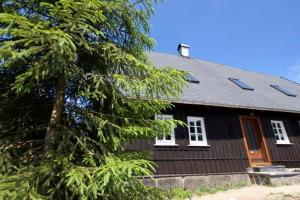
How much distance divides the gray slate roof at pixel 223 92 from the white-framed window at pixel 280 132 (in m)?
0.85

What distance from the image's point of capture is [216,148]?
10.7m

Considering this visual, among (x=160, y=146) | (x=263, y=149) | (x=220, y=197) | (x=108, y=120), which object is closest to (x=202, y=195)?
(x=220, y=197)

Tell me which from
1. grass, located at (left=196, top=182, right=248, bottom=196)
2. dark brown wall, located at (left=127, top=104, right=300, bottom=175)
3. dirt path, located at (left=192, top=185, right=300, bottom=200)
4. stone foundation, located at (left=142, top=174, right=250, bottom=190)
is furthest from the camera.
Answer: dark brown wall, located at (left=127, top=104, right=300, bottom=175)

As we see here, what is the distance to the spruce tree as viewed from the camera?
3.07 m

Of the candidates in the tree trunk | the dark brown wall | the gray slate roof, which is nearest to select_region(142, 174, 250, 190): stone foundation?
the dark brown wall

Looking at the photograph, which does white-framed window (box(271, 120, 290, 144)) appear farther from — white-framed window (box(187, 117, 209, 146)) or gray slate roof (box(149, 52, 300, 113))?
white-framed window (box(187, 117, 209, 146))

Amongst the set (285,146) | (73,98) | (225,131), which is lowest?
(73,98)

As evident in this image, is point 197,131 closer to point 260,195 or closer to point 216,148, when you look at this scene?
point 216,148

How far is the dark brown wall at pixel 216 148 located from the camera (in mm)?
9562

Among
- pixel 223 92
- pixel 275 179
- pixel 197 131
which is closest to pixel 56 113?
Answer: pixel 197 131

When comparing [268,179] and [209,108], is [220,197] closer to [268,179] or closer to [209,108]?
[268,179]

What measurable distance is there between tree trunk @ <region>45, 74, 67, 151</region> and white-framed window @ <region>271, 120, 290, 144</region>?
453 inches

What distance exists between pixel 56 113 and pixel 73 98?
61 cm

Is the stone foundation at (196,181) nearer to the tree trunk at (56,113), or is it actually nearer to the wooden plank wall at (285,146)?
the wooden plank wall at (285,146)
